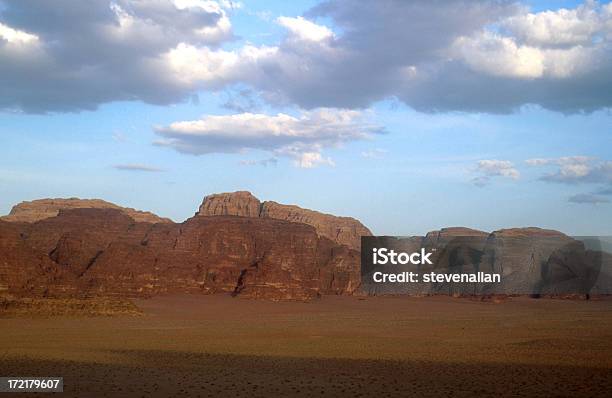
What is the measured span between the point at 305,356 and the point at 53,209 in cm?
11521

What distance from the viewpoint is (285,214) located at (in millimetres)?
170250

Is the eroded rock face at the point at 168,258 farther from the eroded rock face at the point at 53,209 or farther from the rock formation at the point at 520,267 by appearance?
the eroded rock face at the point at 53,209

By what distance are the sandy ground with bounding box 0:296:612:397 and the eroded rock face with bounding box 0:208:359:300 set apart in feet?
41.8

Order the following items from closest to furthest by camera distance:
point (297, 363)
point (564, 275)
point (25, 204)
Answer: point (297, 363)
point (564, 275)
point (25, 204)

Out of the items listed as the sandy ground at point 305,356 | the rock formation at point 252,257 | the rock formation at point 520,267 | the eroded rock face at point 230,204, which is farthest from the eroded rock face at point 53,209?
the sandy ground at point 305,356

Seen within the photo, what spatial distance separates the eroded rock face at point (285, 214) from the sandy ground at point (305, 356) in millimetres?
96026

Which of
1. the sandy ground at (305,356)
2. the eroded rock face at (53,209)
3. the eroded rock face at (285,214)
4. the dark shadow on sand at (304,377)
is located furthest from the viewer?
the eroded rock face at (285,214)

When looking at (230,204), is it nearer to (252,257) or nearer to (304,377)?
(252,257)

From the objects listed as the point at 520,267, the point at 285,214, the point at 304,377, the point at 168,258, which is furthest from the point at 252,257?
the point at 304,377

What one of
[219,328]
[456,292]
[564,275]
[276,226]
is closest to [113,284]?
[219,328]

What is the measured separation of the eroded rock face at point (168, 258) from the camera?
66.3 meters

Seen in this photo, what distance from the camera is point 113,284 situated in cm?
7762

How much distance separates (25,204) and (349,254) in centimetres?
6866

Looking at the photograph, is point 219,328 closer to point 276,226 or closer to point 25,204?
point 276,226
